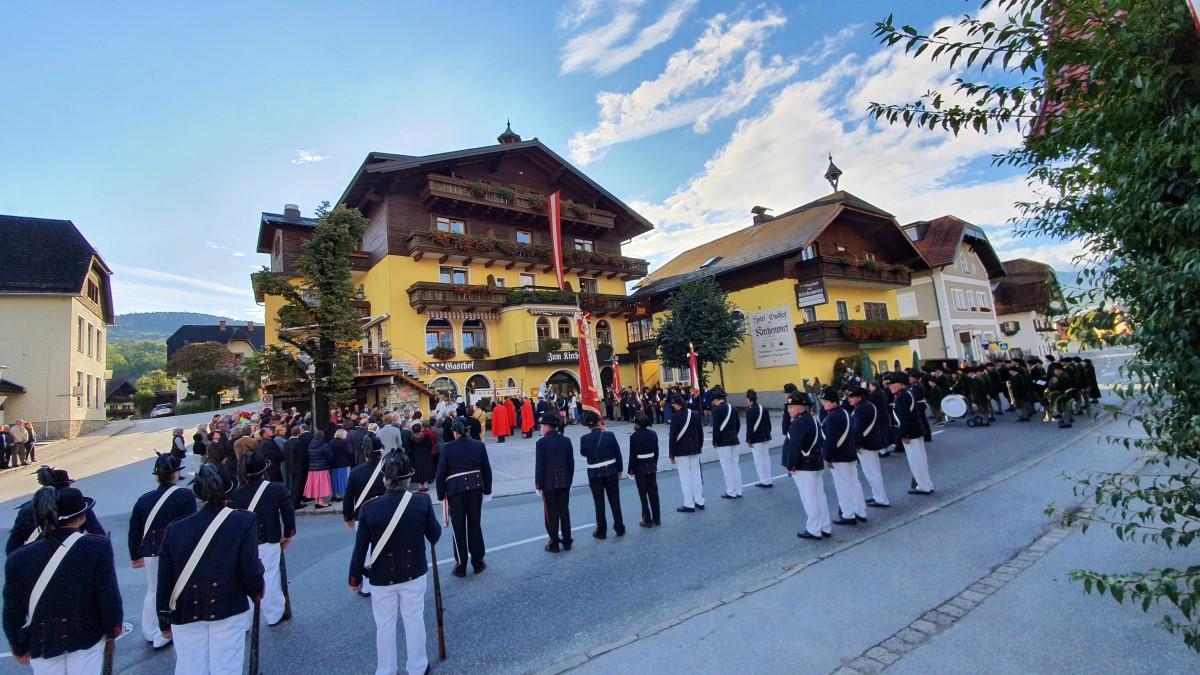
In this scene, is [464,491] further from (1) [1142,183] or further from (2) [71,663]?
(1) [1142,183]

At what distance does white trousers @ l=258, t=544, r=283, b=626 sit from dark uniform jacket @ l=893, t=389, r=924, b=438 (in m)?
9.11

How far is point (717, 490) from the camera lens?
33.0 feet

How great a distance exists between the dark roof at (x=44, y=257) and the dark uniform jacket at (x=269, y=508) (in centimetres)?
3314

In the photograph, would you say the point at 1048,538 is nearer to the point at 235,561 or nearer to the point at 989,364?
the point at 235,561

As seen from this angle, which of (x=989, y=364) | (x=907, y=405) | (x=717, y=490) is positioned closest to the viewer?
(x=907, y=405)

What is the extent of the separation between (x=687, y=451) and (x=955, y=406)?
32.9ft

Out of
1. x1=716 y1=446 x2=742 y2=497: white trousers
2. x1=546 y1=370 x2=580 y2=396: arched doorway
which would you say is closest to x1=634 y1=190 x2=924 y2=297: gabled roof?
x1=546 y1=370 x2=580 y2=396: arched doorway

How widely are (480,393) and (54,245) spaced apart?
25946 millimetres

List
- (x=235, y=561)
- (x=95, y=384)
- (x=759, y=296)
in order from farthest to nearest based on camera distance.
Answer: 1. (x=95, y=384)
2. (x=759, y=296)
3. (x=235, y=561)

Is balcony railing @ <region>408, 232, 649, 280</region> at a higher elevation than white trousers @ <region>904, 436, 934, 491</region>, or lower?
higher

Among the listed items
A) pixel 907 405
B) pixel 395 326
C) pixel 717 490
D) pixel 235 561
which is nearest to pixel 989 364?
pixel 907 405

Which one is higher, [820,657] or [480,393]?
[480,393]

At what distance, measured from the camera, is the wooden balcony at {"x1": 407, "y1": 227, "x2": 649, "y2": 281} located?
26609mm

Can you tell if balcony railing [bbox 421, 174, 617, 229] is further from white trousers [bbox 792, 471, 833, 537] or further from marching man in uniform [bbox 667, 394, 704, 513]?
white trousers [bbox 792, 471, 833, 537]
